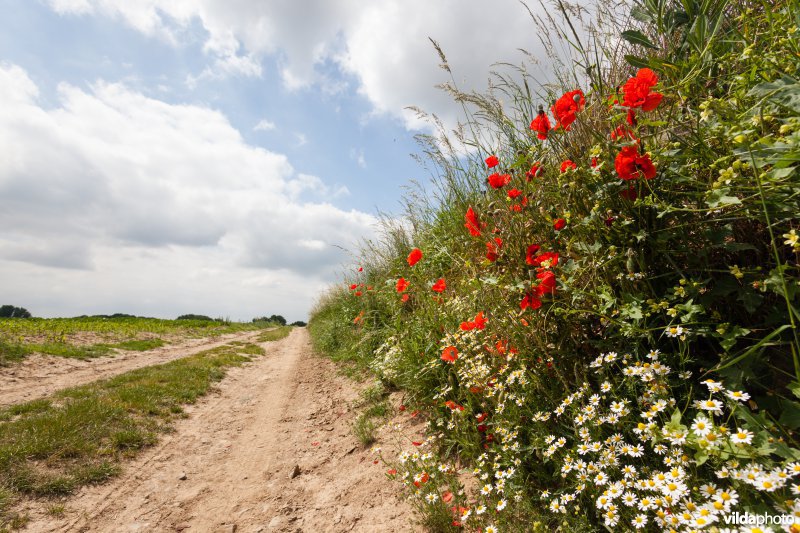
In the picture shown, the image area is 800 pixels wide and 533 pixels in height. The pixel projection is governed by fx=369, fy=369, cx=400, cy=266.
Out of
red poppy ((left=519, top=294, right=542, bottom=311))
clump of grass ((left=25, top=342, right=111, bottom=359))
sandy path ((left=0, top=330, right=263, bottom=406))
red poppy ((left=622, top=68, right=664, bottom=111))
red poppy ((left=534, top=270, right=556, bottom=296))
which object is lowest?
sandy path ((left=0, top=330, right=263, bottom=406))

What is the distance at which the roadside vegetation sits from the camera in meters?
1.42

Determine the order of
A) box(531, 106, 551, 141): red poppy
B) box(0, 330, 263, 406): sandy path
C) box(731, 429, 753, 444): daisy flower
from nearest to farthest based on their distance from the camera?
box(731, 429, 753, 444): daisy flower → box(531, 106, 551, 141): red poppy → box(0, 330, 263, 406): sandy path

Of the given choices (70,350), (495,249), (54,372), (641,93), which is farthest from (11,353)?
(641,93)

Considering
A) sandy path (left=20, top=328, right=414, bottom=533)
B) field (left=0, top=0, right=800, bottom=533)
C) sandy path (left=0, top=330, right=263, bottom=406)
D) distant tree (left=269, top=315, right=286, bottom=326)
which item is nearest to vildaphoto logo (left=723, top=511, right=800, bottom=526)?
field (left=0, top=0, right=800, bottom=533)

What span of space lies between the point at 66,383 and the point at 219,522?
6.67 metres

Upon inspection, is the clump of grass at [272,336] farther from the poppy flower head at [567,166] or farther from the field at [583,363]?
the poppy flower head at [567,166]

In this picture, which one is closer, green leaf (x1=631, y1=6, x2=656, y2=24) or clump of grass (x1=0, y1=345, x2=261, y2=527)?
green leaf (x1=631, y1=6, x2=656, y2=24)

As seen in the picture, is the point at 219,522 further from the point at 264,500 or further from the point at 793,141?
the point at 793,141

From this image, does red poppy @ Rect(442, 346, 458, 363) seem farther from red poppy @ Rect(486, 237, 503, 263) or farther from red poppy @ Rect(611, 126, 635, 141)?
red poppy @ Rect(611, 126, 635, 141)

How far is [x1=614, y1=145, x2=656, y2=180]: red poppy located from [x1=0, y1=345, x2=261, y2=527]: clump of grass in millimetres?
4877

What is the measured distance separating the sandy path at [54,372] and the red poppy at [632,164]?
857 centimetres

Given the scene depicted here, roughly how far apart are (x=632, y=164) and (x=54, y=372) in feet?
37.8

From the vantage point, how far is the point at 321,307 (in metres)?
15.6

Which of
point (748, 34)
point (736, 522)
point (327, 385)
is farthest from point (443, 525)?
point (327, 385)
